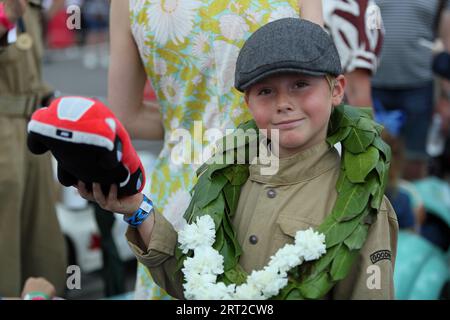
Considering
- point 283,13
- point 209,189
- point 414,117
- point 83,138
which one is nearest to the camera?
point 83,138

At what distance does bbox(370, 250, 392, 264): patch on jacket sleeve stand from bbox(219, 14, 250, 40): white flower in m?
0.65

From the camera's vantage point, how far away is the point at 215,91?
1.98 m

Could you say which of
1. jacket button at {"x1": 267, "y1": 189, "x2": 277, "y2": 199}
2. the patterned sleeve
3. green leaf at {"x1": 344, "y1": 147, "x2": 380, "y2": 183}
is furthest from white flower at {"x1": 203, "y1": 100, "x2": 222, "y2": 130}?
the patterned sleeve

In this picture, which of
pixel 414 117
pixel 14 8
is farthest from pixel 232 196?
pixel 414 117

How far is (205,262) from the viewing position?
5.25 ft

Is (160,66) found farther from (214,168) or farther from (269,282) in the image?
(269,282)

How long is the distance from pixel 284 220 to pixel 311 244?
0.11 m

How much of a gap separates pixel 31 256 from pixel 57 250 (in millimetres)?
117

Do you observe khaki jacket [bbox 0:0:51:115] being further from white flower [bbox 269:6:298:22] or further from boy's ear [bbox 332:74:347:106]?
boy's ear [bbox 332:74:347:106]

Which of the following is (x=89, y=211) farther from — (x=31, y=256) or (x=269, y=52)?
(x=269, y=52)

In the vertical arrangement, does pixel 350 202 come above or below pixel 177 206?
above

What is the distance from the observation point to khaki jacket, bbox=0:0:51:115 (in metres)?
3.15

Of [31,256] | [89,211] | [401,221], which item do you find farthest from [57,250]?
[401,221]

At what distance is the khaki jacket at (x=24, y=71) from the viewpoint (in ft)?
10.3
